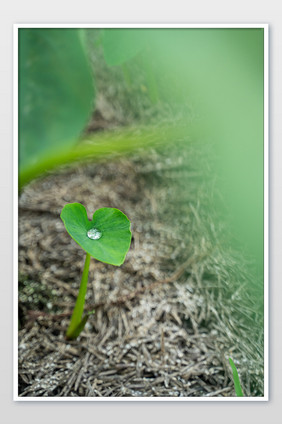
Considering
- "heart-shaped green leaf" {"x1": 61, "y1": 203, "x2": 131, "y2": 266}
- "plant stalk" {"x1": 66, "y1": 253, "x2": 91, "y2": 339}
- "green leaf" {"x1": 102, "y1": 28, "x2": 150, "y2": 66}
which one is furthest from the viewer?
"green leaf" {"x1": 102, "y1": 28, "x2": 150, "y2": 66}

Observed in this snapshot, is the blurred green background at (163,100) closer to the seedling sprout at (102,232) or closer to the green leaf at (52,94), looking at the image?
the green leaf at (52,94)

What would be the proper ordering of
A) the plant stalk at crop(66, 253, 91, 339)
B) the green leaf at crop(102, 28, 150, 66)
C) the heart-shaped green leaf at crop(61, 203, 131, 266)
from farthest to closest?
the green leaf at crop(102, 28, 150, 66)
the plant stalk at crop(66, 253, 91, 339)
the heart-shaped green leaf at crop(61, 203, 131, 266)

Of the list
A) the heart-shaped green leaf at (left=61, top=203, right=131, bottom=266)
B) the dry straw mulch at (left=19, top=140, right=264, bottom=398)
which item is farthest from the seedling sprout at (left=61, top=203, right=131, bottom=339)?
the dry straw mulch at (left=19, top=140, right=264, bottom=398)

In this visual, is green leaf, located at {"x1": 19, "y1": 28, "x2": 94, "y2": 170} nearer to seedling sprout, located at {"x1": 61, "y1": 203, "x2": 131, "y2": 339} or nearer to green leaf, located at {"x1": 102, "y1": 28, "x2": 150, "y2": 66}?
green leaf, located at {"x1": 102, "y1": 28, "x2": 150, "y2": 66}

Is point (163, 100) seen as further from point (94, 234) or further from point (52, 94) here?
point (94, 234)
